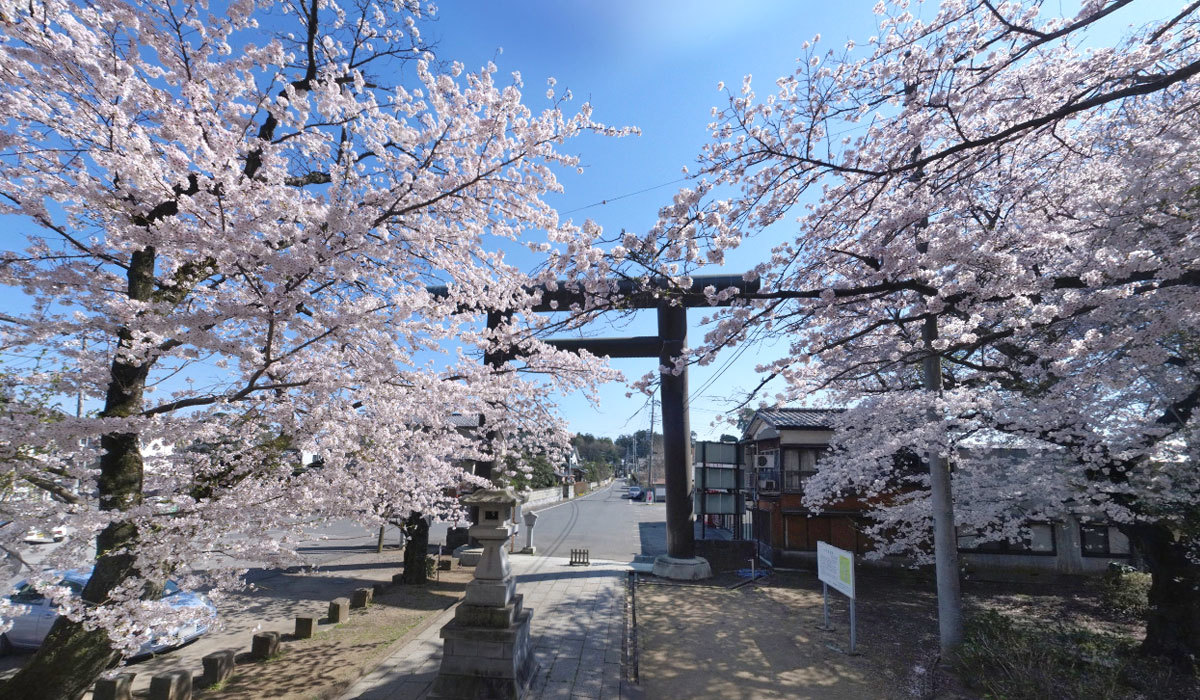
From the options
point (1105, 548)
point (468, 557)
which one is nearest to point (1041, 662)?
point (1105, 548)

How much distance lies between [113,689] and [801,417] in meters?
16.5

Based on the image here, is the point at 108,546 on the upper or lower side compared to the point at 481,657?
upper

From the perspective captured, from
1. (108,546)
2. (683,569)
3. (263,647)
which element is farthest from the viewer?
(683,569)

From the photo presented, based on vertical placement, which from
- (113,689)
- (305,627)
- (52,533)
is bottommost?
(305,627)

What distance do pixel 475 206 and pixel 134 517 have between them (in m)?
3.80

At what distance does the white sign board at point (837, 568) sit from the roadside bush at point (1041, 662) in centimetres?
163

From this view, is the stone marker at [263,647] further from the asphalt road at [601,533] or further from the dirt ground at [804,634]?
the asphalt road at [601,533]

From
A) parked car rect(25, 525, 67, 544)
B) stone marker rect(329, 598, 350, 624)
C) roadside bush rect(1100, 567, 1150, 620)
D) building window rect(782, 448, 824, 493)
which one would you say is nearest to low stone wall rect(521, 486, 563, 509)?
building window rect(782, 448, 824, 493)

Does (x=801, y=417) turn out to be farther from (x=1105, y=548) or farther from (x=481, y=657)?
(x=481, y=657)

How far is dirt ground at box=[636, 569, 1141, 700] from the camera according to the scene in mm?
6960

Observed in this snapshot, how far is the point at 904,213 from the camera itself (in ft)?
17.5

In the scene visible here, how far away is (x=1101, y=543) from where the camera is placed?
14344 millimetres

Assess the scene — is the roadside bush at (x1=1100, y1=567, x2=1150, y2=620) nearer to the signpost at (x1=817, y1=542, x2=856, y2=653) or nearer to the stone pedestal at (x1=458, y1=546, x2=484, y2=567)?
the signpost at (x1=817, y1=542, x2=856, y2=653)

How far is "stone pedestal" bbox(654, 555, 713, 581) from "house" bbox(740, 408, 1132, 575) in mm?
2737
